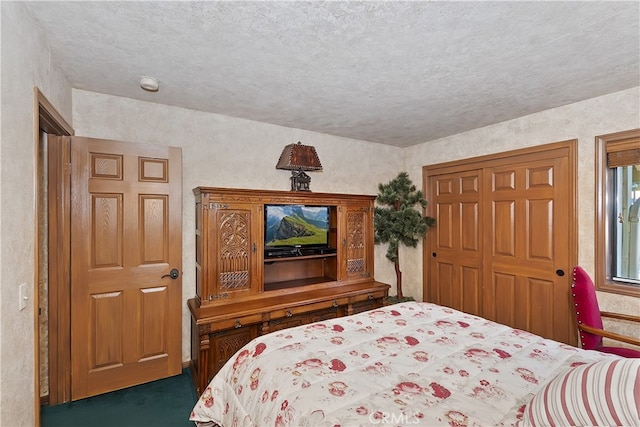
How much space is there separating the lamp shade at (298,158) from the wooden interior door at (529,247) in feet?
6.65

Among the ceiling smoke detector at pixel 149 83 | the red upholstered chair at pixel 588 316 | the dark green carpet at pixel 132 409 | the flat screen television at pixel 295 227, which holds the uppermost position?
the ceiling smoke detector at pixel 149 83

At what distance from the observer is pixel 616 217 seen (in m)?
2.69

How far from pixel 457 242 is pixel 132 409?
371 cm

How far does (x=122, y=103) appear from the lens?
8.86ft

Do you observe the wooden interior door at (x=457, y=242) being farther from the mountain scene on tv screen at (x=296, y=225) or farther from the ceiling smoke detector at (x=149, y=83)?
the ceiling smoke detector at (x=149, y=83)

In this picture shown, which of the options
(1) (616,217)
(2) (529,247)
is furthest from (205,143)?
(1) (616,217)

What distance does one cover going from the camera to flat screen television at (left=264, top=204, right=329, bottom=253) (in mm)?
3211

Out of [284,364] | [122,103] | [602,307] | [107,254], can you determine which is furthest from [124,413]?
[602,307]

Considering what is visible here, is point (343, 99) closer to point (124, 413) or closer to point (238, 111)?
point (238, 111)

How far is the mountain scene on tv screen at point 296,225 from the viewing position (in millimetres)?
3230

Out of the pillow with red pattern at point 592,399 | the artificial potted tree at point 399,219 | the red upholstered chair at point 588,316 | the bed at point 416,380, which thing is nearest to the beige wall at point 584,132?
the red upholstered chair at point 588,316

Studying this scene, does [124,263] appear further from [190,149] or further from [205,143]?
[205,143]

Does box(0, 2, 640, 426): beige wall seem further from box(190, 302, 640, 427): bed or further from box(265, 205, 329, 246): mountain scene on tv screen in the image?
box(190, 302, 640, 427): bed

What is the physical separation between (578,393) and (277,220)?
2653mm
